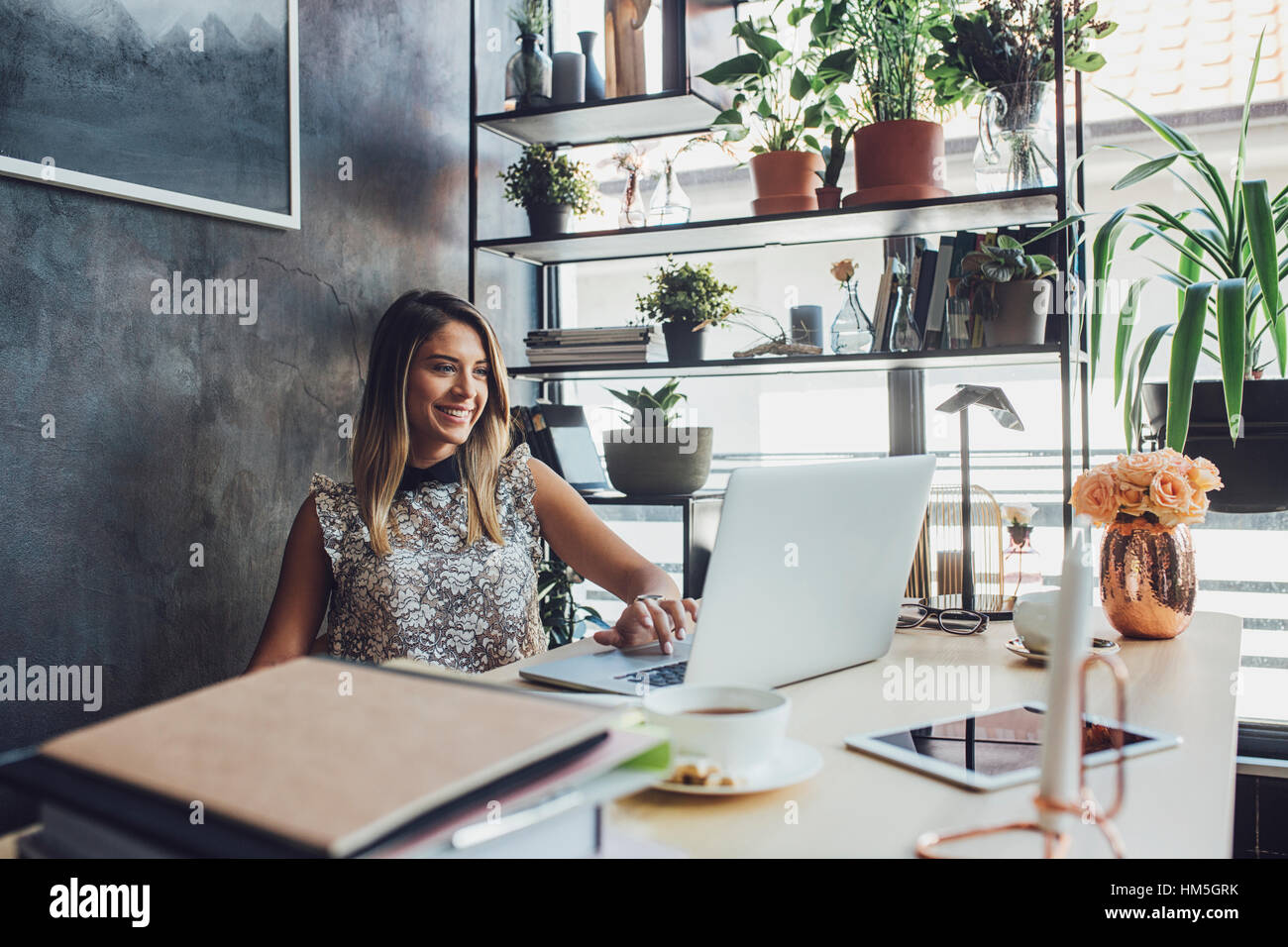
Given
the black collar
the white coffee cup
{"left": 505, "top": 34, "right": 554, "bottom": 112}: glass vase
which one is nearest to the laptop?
the white coffee cup

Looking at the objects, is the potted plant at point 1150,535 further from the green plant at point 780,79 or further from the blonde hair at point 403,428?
the green plant at point 780,79

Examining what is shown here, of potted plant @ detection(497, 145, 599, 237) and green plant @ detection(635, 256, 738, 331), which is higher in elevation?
potted plant @ detection(497, 145, 599, 237)

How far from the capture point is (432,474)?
71.7 inches

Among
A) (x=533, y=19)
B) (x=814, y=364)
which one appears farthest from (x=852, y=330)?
(x=533, y=19)

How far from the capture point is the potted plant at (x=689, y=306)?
7.93 feet

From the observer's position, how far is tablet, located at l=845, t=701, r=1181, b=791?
34.4 inches

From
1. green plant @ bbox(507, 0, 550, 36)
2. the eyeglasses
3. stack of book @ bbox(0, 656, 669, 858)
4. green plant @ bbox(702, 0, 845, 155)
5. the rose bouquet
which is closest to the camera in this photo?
stack of book @ bbox(0, 656, 669, 858)

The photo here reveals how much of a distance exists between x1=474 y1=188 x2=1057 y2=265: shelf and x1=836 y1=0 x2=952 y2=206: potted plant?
58 millimetres

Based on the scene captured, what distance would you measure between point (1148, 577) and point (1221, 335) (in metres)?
0.47

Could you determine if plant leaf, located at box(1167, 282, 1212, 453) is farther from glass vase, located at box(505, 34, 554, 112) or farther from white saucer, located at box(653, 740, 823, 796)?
glass vase, located at box(505, 34, 554, 112)

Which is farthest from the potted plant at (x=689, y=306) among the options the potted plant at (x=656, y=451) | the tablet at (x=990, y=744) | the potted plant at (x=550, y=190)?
the tablet at (x=990, y=744)

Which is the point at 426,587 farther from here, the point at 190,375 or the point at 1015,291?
the point at 1015,291

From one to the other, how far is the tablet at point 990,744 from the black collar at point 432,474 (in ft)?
3.51
